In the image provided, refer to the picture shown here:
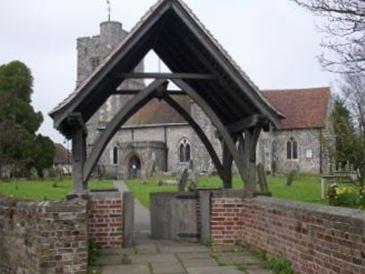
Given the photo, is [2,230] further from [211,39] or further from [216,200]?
[211,39]

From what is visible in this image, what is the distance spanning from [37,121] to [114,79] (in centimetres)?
4124

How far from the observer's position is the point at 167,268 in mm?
8617

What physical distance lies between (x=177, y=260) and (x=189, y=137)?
46.6 m

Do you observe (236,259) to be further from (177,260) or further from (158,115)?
(158,115)

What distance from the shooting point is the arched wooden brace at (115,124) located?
10.3 meters

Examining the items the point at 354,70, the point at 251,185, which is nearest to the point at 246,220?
the point at 251,185

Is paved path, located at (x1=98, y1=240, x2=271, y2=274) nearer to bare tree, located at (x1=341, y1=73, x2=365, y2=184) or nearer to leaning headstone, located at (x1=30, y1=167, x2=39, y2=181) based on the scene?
bare tree, located at (x1=341, y1=73, x2=365, y2=184)

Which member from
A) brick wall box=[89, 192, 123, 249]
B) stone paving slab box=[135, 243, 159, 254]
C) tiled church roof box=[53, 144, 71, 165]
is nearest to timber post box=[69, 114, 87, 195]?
brick wall box=[89, 192, 123, 249]

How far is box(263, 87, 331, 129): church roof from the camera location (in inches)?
1966

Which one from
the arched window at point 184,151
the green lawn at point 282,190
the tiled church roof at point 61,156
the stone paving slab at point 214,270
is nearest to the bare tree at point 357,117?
the green lawn at point 282,190

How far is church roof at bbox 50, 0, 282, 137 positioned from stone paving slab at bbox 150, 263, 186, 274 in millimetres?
3093

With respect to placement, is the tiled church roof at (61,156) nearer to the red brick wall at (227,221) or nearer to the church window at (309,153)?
the church window at (309,153)

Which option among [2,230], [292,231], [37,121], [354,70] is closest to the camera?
[292,231]

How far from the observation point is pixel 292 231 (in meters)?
8.07
